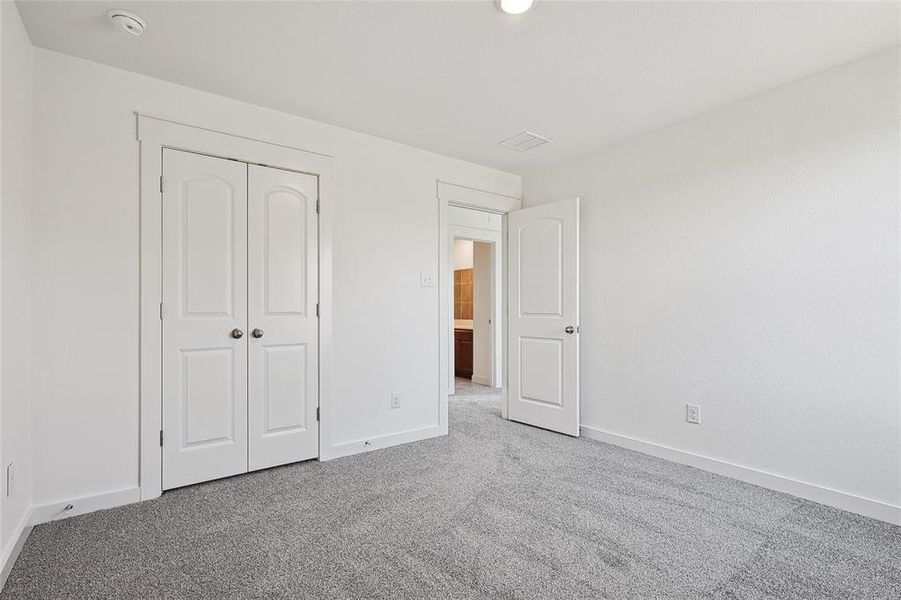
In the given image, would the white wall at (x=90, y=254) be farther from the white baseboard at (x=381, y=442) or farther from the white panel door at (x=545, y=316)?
the white panel door at (x=545, y=316)

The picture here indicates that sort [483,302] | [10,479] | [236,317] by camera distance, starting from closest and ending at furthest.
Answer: [10,479], [236,317], [483,302]

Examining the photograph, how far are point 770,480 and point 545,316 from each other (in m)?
1.92

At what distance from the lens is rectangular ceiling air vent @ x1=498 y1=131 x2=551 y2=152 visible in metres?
3.37

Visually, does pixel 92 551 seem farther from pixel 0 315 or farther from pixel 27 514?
pixel 0 315

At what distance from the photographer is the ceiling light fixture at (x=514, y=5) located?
6.24 ft

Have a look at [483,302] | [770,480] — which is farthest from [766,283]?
[483,302]

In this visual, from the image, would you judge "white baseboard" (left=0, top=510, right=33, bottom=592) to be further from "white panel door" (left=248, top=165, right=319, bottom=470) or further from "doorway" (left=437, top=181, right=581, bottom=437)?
"doorway" (left=437, top=181, right=581, bottom=437)

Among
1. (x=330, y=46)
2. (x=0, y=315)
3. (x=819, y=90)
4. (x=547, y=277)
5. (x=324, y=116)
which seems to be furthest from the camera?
(x=547, y=277)

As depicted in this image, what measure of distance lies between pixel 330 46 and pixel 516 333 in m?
2.82

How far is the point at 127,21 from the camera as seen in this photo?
6.61ft

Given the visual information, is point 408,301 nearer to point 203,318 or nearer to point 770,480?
point 203,318

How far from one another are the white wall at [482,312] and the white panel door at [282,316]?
334cm

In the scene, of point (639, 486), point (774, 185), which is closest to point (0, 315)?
point (639, 486)

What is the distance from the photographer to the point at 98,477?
236 centimetres
